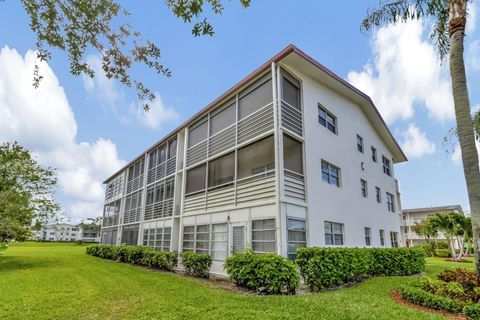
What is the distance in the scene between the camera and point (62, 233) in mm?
A: 19750

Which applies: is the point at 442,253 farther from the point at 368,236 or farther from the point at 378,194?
the point at 368,236

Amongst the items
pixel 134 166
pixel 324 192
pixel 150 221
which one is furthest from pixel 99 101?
pixel 134 166

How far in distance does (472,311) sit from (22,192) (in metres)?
20.2

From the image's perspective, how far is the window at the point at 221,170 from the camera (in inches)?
543

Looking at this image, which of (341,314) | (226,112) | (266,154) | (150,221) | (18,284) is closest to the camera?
(341,314)

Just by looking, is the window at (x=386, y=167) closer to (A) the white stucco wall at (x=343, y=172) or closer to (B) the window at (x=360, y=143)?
(A) the white stucco wall at (x=343, y=172)

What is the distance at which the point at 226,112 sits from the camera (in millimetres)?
15047

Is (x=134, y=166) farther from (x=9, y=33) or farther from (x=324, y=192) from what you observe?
(x=9, y=33)

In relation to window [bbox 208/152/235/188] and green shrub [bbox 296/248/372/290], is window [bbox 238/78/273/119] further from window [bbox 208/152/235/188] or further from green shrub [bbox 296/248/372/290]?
green shrub [bbox 296/248/372/290]

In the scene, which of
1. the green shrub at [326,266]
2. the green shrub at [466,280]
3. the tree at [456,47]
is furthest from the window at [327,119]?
the green shrub at [466,280]

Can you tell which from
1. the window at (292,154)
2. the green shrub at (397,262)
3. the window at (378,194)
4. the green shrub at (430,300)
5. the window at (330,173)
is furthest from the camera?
the window at (378,194)

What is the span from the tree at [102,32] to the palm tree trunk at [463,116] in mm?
7780

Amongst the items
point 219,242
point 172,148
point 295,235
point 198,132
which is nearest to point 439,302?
point 295,235

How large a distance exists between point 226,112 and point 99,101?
8.94 m
